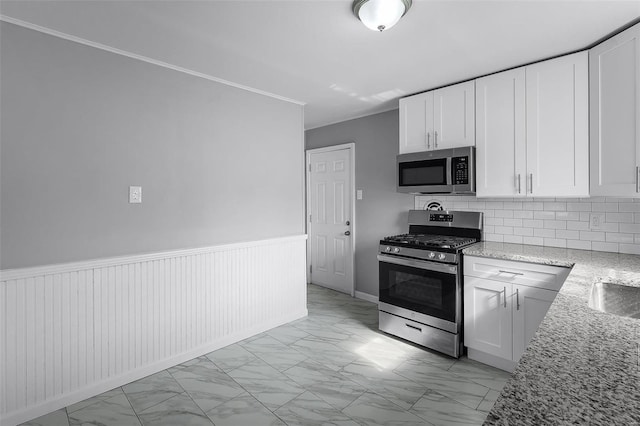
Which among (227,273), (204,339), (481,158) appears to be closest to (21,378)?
(204,339)

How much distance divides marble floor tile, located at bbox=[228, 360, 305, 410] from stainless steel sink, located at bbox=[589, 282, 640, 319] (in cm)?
186

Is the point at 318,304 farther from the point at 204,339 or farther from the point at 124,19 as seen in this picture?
the point at 124,19

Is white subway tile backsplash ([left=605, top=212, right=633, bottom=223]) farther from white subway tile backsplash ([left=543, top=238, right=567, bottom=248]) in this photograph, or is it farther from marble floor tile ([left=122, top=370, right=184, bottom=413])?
marble floor tile ([left=122, top=370, right=184, bottom=413])

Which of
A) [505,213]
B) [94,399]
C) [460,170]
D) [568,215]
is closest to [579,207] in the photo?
[568,215]

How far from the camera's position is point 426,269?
2908mm

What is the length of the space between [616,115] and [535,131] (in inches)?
20.0

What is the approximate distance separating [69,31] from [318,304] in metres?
3.44

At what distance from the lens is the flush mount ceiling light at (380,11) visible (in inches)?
69.9

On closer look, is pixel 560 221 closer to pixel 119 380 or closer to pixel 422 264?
pixel 422 264

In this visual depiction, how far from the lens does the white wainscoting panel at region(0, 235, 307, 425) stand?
2031mm

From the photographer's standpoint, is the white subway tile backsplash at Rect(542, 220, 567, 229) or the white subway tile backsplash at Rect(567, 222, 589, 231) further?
the white subway tile backsplash at Rect(542, 220, 567, 229)

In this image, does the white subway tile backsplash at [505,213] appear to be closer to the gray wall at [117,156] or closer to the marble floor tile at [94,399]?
the gray wall at [117,156]

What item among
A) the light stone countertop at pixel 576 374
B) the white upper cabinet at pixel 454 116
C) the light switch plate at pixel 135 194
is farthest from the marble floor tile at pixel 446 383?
the light switch plate at pixel 135 194

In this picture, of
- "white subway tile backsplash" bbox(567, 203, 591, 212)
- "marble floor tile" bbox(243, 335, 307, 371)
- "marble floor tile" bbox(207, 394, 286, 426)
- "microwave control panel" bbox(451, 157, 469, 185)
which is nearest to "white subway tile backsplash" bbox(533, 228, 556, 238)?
"white subway tile backsplash" bbox(567, 203, 591, 212)
